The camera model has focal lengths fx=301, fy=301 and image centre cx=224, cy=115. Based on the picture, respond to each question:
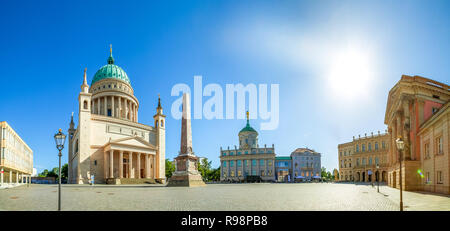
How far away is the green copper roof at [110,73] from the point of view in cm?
8062

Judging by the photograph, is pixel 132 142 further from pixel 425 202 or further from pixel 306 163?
pixel 306 163

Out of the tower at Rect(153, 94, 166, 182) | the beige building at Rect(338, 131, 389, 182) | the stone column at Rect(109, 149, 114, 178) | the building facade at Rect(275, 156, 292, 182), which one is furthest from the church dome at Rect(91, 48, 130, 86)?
the beige building at Rect(338, 131, 389, 182)

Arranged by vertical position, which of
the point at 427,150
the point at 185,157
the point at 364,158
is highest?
the point at 427,150

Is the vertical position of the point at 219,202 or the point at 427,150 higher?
the point at 427,150

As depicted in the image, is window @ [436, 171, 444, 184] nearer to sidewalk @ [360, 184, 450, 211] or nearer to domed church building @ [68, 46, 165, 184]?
sidewalk @ [360, 184, 450, 211]

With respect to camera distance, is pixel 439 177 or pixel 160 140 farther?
pixel 160 140

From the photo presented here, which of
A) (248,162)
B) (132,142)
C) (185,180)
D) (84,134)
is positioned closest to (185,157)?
(185,180)

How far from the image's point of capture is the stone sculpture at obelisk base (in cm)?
3827

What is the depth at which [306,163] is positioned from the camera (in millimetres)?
111750

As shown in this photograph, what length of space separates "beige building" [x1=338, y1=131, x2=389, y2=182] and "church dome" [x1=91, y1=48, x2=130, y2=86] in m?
68.1

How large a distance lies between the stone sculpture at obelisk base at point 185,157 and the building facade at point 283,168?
251 ft

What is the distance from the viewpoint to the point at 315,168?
11138cm

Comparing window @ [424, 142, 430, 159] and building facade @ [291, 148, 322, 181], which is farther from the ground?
window @ [424, 142, 430, 159]
